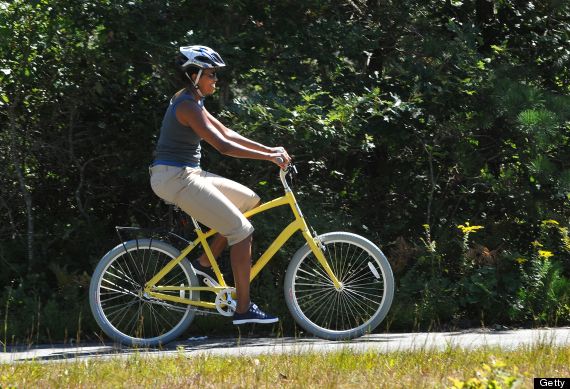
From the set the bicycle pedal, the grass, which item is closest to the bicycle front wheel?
the bicycle pedal

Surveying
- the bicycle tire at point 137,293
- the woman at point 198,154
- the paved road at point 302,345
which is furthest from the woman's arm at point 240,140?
the paved road at point 302,345

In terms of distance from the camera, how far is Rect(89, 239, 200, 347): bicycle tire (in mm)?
7586

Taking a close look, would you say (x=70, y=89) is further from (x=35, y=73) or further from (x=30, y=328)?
(x=30, y=328)

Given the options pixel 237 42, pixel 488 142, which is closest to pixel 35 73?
pixel 237 42

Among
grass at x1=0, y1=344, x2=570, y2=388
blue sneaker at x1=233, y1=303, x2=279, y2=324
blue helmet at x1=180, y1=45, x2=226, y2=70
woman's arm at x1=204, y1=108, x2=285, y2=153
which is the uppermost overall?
blue helmet at x1=180, y1=45, x2=226, y2=70

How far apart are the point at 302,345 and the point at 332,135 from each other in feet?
6.29

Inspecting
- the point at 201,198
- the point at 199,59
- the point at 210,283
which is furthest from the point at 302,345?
the point at 199,59

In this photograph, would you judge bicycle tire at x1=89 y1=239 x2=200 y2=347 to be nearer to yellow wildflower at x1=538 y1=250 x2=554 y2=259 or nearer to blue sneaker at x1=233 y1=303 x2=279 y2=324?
blue sneaker at x1=233 y1=303 x2=279 y2=324

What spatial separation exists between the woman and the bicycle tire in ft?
1.62

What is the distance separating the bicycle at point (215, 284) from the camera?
7.59m

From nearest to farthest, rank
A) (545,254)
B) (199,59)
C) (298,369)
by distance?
(298,369) < (199,59) < (545,254)

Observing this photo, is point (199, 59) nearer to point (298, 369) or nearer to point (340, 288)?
point (340, 288)

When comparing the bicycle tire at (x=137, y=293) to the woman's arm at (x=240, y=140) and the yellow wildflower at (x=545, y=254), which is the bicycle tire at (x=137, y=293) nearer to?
the woman's arm at (x=240, y=140)

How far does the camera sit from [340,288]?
7773mm
